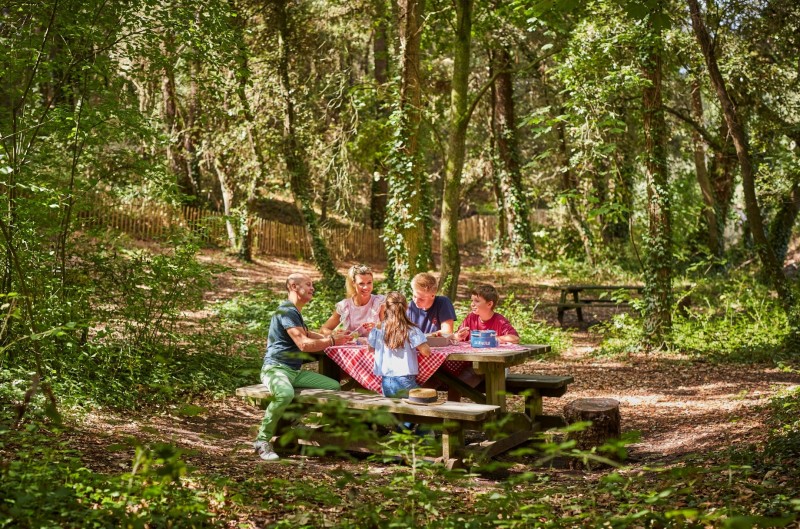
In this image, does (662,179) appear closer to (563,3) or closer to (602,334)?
(602,334)

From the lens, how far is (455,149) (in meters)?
13.1

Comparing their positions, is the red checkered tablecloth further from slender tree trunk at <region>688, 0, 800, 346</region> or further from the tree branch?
the tree branch

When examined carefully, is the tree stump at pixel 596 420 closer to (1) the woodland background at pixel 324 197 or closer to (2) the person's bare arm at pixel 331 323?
(1) the woodland background at pixel 324 197

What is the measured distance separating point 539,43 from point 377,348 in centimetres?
1735

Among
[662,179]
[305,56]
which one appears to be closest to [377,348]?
[662,179]

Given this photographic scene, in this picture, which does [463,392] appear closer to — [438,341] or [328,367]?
[438,341]

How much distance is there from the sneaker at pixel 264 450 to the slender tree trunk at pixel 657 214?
7588mm

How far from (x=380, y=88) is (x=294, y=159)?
486cm

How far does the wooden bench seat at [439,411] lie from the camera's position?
19.0 feet

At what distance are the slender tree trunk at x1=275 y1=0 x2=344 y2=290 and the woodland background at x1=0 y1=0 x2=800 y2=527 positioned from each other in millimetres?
60

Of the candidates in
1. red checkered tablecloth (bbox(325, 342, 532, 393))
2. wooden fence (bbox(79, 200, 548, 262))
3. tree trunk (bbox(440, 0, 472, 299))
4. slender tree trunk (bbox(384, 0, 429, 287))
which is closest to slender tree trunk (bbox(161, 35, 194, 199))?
wooden fence (bbox(79, 200, 548, 262))

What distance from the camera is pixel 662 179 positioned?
11.8 metres

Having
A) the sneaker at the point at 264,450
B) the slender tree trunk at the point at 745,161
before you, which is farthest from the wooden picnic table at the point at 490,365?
the slender tree trunk at the point at 745,161

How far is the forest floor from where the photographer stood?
6020 millimetres
